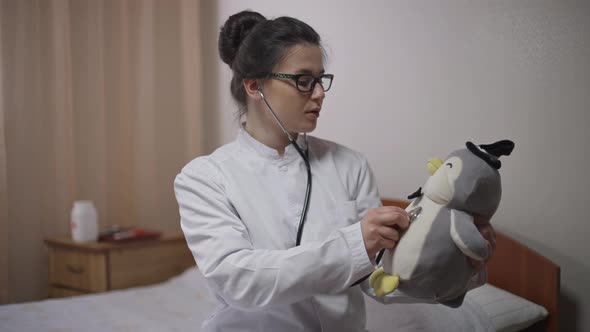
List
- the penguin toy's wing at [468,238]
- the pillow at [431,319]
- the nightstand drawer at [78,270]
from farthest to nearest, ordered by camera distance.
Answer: the nightstand drawer at [78,270]
the pillow at [431,319]
the penguin toy's wing at [468,238]

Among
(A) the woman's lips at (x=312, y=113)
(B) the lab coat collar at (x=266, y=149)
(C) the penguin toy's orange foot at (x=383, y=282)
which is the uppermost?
(A) the woman's lips at (x=312, y=113)

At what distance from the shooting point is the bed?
161 cm

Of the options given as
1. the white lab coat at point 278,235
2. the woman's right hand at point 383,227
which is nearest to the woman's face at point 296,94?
the white lab coat at point 278,235

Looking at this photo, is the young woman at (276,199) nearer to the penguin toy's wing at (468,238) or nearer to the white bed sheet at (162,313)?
the penguin toy's wing at (468,238)

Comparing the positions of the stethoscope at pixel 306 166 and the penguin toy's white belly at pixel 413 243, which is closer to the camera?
the penguin toy's white belly at pixel 413 243

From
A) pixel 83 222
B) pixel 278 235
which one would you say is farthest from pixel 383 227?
pixel 83 222

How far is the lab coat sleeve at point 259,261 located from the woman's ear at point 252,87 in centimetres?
28

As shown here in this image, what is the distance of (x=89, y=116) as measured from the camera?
3078 mm

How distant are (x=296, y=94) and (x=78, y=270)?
189 centimetres

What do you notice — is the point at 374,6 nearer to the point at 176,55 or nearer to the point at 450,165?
the point at 450,165

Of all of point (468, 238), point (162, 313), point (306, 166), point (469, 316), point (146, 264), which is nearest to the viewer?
point (468, 238)

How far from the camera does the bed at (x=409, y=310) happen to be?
161 cm

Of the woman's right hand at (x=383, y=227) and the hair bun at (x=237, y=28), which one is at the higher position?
the hair bun at (x=237, y=28)

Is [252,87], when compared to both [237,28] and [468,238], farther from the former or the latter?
[468,238]
